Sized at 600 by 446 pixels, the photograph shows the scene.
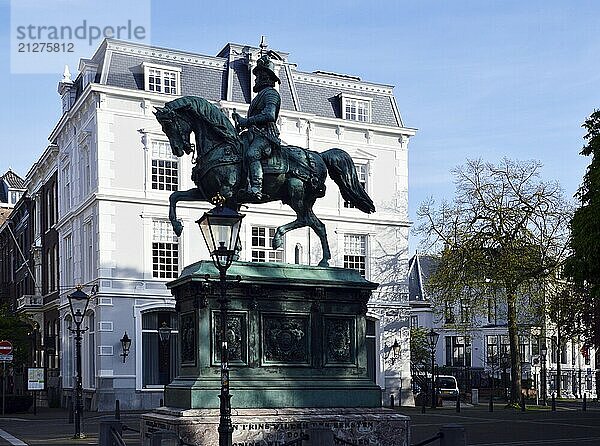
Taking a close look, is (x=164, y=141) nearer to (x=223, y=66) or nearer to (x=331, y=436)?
(x=223, y=66)

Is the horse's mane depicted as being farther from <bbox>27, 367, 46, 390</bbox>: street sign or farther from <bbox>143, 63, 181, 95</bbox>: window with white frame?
<bbox>143, 63, 181, 95</bbox>: window with white frame

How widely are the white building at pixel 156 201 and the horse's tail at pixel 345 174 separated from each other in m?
24.5

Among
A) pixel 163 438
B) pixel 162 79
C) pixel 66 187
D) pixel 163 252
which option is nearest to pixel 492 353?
pixel 163 252

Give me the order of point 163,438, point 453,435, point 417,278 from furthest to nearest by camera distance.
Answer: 1. point 417,278
2. point 453,435
3. point 163,438

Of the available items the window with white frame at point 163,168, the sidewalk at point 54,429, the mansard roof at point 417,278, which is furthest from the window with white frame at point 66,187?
the mansard roof at point 417,278

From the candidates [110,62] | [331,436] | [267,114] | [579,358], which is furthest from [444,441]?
[579,358]

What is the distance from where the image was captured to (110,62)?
44938 mm

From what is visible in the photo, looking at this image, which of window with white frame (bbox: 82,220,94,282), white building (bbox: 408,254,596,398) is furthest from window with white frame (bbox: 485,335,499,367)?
window with white frame (bbox: 82,220,94,282)

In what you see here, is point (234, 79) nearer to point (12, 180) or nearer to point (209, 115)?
point (209, 115)

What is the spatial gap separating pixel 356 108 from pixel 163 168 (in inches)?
462

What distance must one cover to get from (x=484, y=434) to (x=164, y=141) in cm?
2445

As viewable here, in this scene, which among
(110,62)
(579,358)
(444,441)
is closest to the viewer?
(444,441)

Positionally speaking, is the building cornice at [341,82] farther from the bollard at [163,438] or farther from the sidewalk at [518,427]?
the bollard at [163,438]

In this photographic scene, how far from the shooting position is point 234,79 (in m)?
48.6
